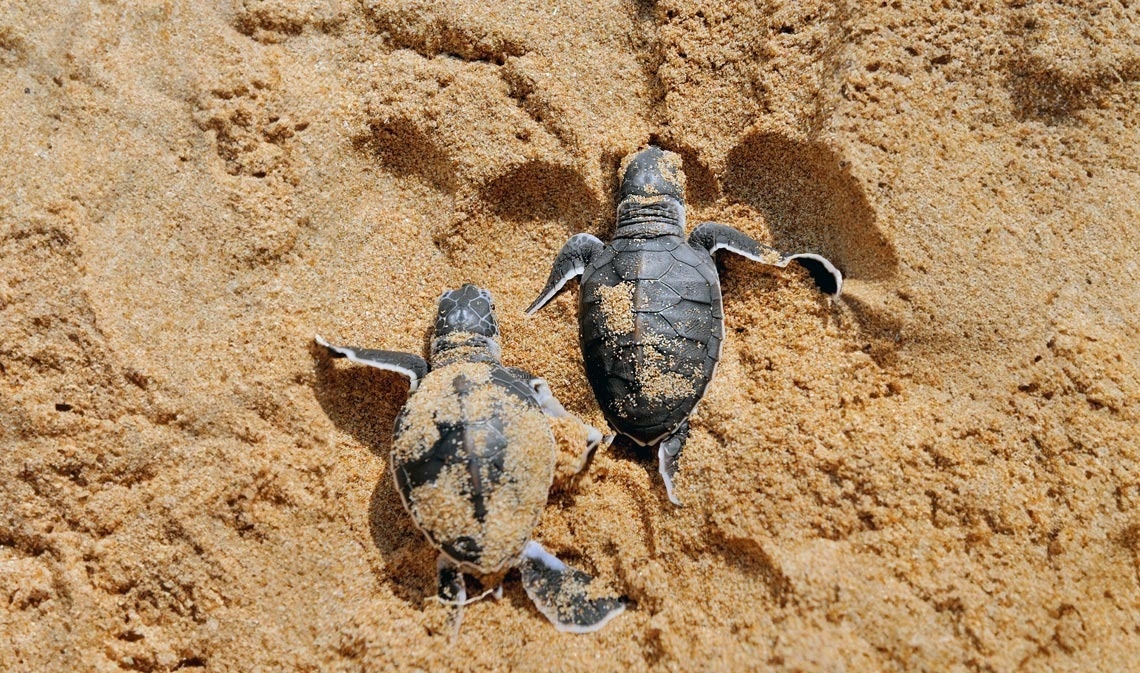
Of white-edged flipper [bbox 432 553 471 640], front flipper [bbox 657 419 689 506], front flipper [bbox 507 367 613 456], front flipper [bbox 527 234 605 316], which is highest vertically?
front flipper [bbox 527 234 605 316]

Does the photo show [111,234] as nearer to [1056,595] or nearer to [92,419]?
[92,419]

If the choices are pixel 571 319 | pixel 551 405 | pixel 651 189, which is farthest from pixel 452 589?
pixel 651 189

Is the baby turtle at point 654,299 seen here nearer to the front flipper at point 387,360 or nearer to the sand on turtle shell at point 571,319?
the sand on turtle shell at point 571,319

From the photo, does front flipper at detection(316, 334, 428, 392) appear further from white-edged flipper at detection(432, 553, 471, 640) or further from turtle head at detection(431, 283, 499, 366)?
white-edged flipper at detection(432, 553, 471, 640)

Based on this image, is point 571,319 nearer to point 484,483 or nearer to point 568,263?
point 568,263

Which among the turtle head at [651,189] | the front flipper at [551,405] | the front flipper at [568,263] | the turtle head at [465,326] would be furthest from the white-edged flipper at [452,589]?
the turtle head at [651,189]

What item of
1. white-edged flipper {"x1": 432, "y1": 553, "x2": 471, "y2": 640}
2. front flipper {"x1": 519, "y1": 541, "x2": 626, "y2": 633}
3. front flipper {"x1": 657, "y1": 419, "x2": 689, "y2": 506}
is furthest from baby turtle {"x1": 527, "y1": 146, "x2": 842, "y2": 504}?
white-edged flipper {"x1": 432, "y1": 553, "x2": 471, "y2": 640}

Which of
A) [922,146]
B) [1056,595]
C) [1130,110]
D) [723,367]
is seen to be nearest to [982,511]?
[1056,595]
